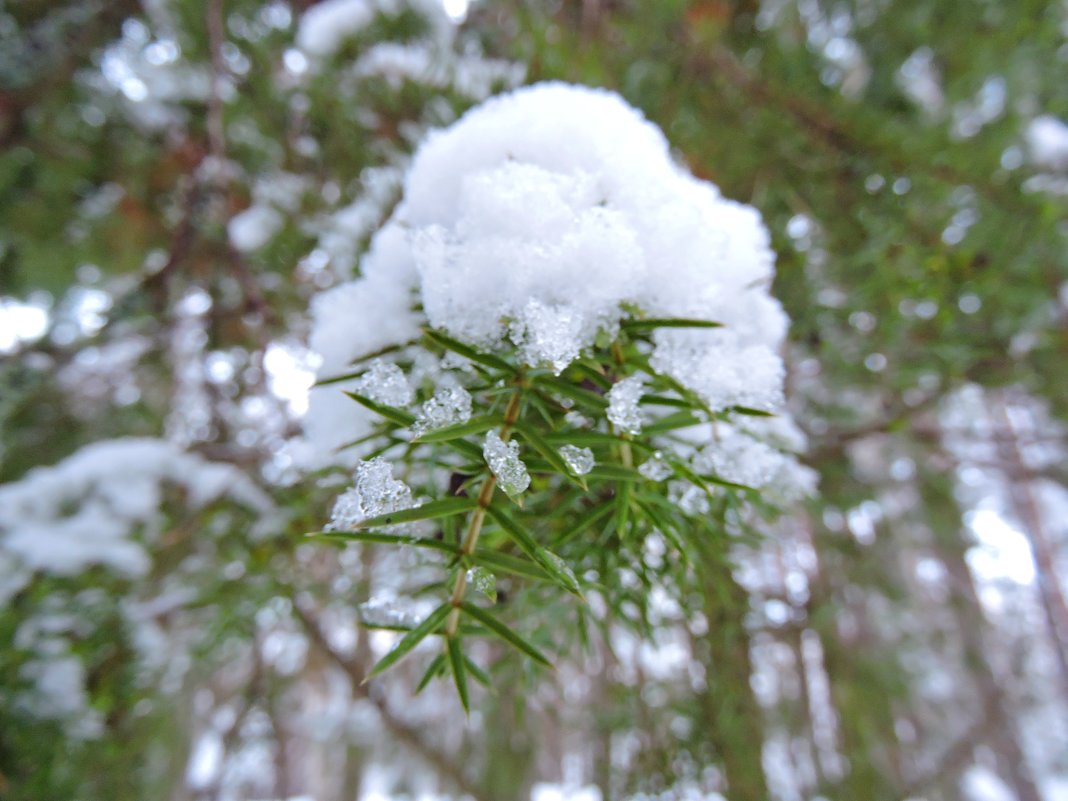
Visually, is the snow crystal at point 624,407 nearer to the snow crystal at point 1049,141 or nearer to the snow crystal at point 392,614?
the snow crystal at point 392,614

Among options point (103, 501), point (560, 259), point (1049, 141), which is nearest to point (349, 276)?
point (560, 259)

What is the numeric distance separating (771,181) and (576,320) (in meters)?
0.79

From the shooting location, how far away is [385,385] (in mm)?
361

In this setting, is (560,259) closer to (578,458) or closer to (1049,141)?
(578,458)

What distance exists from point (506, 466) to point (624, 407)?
0.08m

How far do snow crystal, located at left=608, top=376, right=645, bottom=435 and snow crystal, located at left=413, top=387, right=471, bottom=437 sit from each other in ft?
0.24

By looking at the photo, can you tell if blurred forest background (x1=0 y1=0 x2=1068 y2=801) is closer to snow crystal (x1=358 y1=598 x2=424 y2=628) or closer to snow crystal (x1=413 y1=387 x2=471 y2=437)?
snow crystal (x1=358 y1=598 x2=424 y2=628)

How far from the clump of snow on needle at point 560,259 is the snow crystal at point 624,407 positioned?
3 cm

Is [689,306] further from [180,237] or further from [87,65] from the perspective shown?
[87,65]

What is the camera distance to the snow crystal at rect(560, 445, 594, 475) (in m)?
0.33

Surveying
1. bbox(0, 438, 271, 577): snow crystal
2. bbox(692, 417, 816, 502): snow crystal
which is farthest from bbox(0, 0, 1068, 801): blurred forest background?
bbox(692, 417, 816, 502): snow crystal

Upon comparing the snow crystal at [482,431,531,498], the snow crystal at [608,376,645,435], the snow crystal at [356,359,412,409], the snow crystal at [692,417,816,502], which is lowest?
the snow crystal at [482,431,531,498]

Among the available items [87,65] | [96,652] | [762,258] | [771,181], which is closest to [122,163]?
[87,65]

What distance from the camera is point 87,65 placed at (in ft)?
5.20
